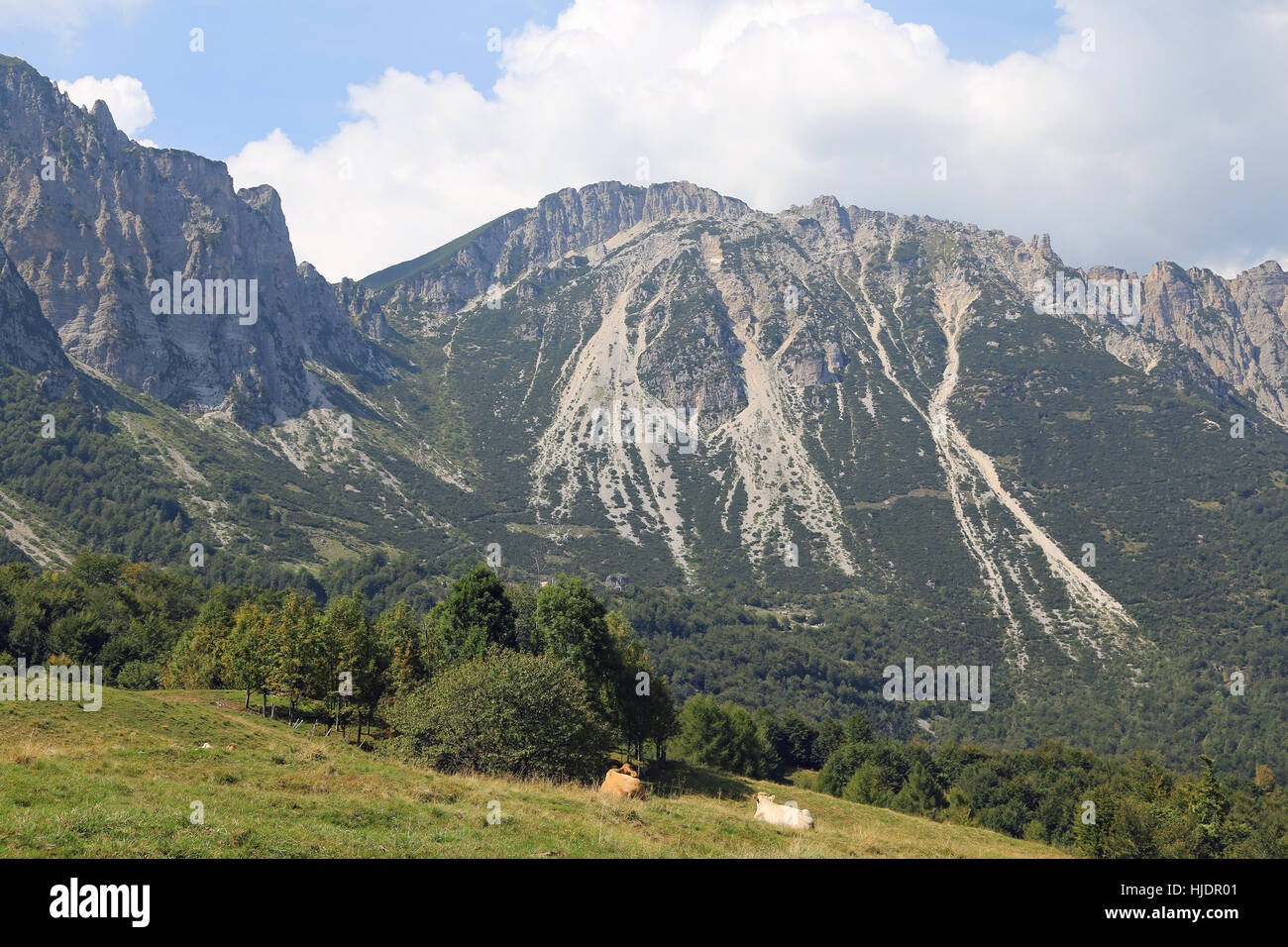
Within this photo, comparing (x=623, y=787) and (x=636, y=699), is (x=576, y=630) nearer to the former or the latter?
(x=636, y=699)

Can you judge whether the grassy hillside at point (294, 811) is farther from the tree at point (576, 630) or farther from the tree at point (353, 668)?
the tree at point (576, 630)

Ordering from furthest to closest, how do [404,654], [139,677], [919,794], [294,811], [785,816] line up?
1. [919,794]
2. [139,677]
3. [404,654]
4. [785,816]
5. [294,811]

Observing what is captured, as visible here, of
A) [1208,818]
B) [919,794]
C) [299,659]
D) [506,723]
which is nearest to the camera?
[506,723]

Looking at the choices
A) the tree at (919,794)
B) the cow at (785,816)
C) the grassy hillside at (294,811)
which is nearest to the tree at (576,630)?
the grassy hillside at (294,811)

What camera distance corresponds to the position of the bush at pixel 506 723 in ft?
121

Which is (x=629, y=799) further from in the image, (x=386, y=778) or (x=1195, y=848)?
(x=1195, y=848)

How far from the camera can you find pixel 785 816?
103 ft

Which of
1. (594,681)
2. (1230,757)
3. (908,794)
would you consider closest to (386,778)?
(594,681)

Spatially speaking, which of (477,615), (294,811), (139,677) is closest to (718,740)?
(477,615)

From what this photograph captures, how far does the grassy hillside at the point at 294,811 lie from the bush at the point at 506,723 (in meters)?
4.56

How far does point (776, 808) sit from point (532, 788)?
10.8 meters

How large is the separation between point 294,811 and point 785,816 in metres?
20.0

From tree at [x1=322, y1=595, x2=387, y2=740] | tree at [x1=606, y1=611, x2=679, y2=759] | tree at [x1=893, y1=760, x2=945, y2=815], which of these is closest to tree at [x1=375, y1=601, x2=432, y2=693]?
tree at [x1=322, y1=595, x2=387, y2=740]
